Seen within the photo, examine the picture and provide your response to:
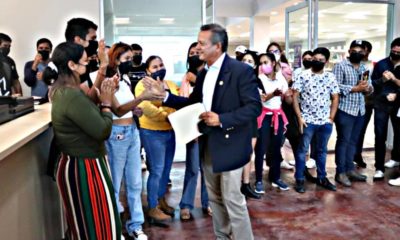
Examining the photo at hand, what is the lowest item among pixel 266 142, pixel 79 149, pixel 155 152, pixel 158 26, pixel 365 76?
pixel 266 142

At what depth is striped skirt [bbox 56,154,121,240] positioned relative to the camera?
1.91 metres

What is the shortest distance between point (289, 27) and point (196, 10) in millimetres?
2457

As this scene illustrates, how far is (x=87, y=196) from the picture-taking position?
1917mm

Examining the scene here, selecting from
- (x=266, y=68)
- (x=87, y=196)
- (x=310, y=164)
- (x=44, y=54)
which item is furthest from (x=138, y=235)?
(x=310, y=164)

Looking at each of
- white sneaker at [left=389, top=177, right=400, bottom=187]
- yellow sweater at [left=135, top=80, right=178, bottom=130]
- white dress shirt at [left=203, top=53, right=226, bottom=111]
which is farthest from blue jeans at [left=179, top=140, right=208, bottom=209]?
white sneaker at [left=389, top=177, right=400, bottom=187]

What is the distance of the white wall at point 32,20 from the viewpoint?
4617 millimetres

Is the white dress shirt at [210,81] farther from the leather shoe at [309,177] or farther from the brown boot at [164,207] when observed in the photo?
the leather shoe at [309,177]

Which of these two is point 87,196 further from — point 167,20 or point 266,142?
point 167,20

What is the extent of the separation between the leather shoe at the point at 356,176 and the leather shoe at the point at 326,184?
17.5 inches

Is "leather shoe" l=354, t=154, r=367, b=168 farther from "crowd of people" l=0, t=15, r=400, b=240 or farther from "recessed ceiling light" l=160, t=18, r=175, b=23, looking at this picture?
"recessed ceiling light" l=160, t=18, r=175, b=23

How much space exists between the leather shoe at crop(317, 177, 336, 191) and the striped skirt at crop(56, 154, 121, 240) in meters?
2.77

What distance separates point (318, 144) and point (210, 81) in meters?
2.13

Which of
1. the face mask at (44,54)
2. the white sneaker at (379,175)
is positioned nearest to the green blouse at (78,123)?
the face mask at (44,54)

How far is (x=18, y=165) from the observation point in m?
1.85
